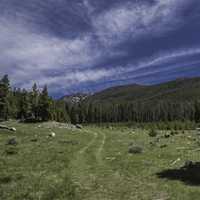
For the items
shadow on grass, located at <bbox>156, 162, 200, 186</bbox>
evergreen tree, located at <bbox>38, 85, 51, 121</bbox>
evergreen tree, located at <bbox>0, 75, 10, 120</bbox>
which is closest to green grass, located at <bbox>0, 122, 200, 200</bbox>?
shadow on grass, located at <bbox>156, 162, 200, 186</bbox>

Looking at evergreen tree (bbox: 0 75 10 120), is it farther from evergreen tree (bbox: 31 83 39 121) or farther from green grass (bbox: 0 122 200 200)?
green grass (bbox: 0 122 200 200)

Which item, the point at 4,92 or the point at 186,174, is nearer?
the point at 186,174

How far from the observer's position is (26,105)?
11356 cm

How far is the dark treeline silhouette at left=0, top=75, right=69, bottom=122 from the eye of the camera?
299 ft

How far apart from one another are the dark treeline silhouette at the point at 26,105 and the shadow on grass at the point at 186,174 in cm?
7415

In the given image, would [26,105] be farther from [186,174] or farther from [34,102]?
[186,174]

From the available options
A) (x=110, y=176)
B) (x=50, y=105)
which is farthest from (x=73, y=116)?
(x=110, y=176)

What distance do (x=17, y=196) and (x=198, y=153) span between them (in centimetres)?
1808

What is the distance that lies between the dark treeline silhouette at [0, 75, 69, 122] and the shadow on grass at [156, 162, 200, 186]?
74.1 metres

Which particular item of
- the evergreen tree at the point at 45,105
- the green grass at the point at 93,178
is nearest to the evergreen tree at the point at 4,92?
the evergreen tree at the point at 45,105

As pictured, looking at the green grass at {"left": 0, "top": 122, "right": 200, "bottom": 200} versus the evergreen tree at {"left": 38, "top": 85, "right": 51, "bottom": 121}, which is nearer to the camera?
the green grass at {"left": 0, "top": 122, "right": 200, "bottom": 200}

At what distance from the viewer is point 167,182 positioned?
61.0 feet

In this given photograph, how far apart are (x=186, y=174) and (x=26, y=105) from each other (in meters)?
98.5

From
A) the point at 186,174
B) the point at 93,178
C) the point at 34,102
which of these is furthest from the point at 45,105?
the point at 186,174
